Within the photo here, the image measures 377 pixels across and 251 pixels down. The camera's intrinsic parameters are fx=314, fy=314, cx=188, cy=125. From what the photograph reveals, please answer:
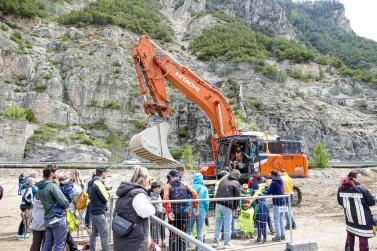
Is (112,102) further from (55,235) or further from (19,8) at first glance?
(55,235)

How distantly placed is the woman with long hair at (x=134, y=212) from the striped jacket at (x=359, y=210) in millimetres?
3637

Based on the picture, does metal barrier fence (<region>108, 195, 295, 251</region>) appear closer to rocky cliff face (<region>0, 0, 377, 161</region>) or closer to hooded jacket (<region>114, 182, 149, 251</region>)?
hooded jacket (<region>114, 182, 149, 251</region>)

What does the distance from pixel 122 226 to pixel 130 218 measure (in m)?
0.12

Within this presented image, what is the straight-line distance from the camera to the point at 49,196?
16.5 feet

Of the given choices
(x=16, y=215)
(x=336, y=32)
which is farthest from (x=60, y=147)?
(x=336, y=32)

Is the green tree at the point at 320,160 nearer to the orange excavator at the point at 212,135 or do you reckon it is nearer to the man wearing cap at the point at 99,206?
the orange excavator at the point at 212,135

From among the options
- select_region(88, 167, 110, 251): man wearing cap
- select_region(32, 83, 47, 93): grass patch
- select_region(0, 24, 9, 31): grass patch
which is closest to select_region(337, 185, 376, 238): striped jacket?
select_region(88, 167, 110, 251): man wearing cap

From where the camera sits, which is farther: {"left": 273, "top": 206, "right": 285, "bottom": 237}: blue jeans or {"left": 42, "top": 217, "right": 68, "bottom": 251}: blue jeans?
{"left": 273, "top": 206, "right": 285, "bottom": 237}: blue jeans

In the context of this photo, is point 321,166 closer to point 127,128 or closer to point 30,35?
point 127,128

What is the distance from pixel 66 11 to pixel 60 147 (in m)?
54.1

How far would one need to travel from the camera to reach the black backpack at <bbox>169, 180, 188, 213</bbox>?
19.4 feet

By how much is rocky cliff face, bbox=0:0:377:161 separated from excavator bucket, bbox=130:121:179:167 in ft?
73.0

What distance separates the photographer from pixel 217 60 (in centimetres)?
6175

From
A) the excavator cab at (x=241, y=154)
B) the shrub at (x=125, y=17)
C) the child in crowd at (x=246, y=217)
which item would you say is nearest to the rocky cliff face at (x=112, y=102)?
the shrub at (x=125, y=17)
